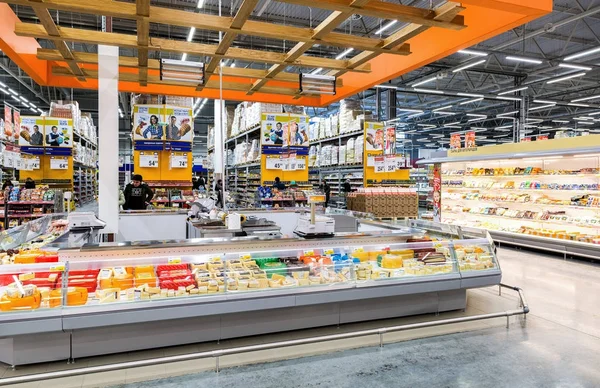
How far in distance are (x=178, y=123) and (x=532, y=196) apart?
8.99m

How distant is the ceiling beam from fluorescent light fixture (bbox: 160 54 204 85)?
16 cm

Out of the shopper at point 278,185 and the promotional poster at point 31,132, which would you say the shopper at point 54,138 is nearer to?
the promotional poster at point 31,132

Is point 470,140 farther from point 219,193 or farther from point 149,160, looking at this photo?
point 149,160

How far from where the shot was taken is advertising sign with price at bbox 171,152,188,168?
994 cm

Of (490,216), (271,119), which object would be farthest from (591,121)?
(271,119)

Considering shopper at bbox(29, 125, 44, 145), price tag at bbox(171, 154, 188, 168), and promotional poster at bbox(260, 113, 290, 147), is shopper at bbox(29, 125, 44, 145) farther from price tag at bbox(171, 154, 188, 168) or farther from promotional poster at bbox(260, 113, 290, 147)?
promotional poster at bbox(260, 113, 290, 147)

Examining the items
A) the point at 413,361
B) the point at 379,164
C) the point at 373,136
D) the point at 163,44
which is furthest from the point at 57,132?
the point at 413,361

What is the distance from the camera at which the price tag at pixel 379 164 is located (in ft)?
37.2

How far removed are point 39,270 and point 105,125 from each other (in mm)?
2297

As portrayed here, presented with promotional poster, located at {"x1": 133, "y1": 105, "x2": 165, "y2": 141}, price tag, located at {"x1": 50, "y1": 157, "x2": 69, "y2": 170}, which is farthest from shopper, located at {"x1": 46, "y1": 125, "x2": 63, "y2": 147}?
promotional poster, located at {"x1": 133, "y1": 105, "x2": 165, "y2": 141}

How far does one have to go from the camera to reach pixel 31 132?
11.7 m

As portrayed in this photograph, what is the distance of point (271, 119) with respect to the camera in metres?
10.7

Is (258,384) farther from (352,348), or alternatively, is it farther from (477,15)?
(477,15)

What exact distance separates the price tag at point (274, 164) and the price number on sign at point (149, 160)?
108 inches
